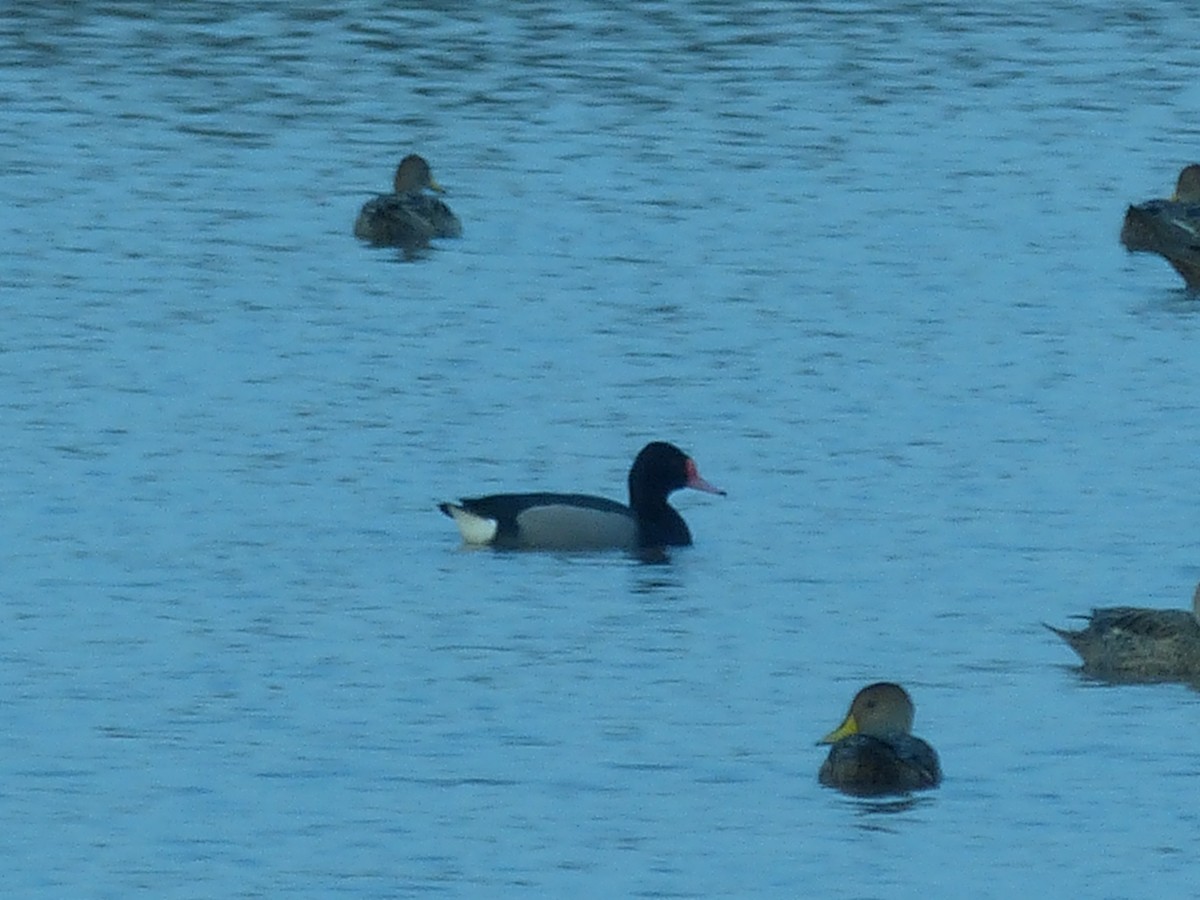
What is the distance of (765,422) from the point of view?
814 inches

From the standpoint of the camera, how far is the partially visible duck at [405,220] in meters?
26.6

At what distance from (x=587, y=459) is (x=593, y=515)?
1.94 meters

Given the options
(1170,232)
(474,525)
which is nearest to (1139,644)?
(474,525)

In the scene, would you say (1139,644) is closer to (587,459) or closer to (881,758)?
(881,758)

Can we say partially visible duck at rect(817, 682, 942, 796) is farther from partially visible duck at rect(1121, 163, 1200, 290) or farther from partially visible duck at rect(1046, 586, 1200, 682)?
partially visible duck at rect(1121, 163, 1200, 290)

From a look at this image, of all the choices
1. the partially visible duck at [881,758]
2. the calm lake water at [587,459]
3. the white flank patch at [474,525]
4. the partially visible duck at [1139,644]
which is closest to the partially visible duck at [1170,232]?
the calm lake water at [587,459]

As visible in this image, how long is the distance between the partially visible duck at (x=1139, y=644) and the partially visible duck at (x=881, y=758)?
5.59ft

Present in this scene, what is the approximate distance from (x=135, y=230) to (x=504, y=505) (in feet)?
32.7

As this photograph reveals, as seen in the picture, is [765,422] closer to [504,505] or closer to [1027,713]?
[504,505]

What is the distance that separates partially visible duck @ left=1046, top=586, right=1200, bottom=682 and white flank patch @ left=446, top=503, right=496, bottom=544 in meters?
3.32

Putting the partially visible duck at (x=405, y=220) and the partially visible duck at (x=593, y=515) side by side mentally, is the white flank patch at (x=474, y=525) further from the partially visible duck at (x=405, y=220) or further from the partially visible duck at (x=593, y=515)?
the partially visible duck at (x=405, y=220)

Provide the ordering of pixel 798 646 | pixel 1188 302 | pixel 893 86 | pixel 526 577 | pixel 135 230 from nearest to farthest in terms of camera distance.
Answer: pixel 798 646
pixel 526 577
pixel 1188 302
pixel 135 230
pixel 893 86

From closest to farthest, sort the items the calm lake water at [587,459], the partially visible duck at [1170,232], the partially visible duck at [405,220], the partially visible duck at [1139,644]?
the calm lake water at [587,459] → the partially visible duck at [1139,644] → the partially visible duck at [1170,232] → the partially visible duck at [405,220]

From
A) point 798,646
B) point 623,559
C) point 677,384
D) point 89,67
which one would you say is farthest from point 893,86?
point 798,646
